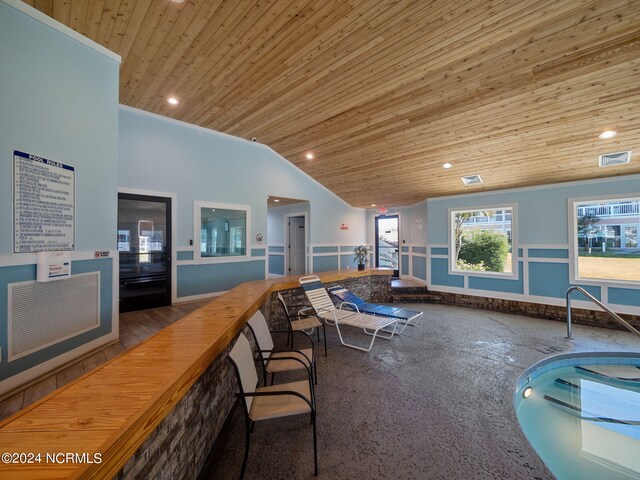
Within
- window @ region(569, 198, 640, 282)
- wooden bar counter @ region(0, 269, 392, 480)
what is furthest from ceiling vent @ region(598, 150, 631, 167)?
wooden bar counter @ region(0, 269, 392, 480)

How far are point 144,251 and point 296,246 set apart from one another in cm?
441

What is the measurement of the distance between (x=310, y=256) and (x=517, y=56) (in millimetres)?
5310

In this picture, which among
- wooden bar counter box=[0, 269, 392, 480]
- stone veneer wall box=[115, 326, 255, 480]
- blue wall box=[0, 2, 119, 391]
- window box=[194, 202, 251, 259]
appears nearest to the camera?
wooden bar counter box=[0, 269, 392, 480]

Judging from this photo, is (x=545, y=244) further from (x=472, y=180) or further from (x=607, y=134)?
(x=607, y=134)

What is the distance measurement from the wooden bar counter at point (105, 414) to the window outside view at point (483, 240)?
20.3ft

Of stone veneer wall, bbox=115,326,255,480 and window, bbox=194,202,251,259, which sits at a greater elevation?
window, bbox=194,202,251,259

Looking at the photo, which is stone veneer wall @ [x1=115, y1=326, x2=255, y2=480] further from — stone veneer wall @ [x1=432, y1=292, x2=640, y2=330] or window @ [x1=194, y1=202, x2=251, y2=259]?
stone veneer wall @ [x1=432, y1=292, x2=640, y2=330]

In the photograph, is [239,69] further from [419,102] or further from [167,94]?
[419,102]

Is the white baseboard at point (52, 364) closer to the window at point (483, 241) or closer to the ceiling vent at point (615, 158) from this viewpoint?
the window at point (483, 241)

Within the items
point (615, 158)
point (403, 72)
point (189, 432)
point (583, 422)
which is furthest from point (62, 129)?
point (615, 158)

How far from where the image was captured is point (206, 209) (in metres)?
4.99

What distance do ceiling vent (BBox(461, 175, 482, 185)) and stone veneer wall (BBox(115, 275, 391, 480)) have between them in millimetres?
5428

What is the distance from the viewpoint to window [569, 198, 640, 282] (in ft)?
15.1

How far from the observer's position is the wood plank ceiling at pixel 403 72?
94.7 inches
